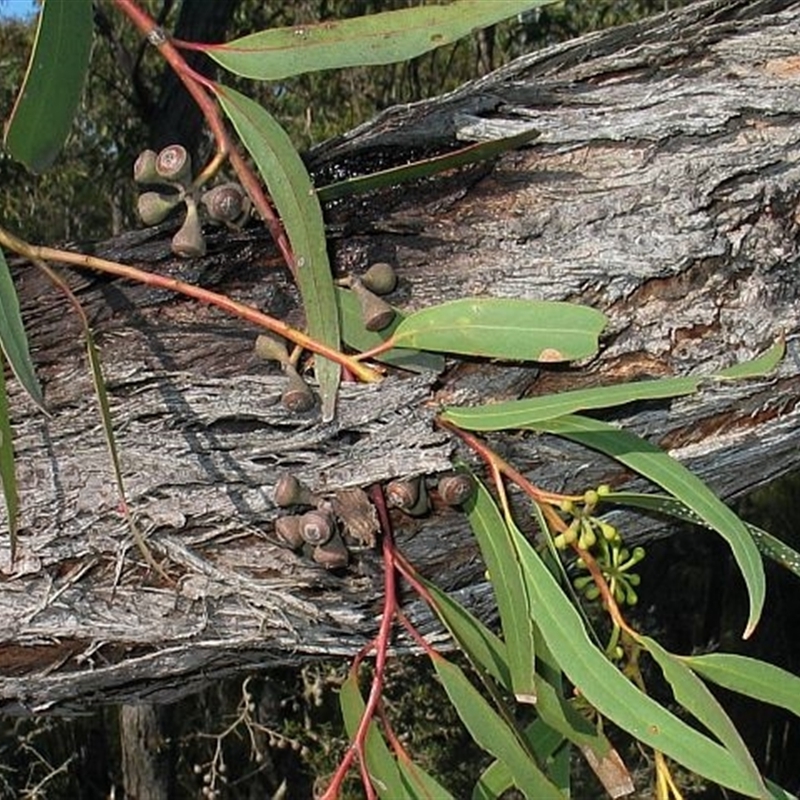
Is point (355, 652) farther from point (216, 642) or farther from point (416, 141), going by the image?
point (416, 141)

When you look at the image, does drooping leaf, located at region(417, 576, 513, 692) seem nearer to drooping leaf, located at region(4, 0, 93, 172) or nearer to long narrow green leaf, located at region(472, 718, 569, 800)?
long narrow green leaf, located at region(472, 718, 569, 800)

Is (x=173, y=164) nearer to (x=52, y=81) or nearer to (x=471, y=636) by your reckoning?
(x=52, y=81)

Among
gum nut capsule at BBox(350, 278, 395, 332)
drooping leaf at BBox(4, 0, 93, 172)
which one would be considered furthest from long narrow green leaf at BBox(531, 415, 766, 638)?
drooping leaf at BBox(4, 0, 93, 172)

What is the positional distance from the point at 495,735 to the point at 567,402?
0.87 feet

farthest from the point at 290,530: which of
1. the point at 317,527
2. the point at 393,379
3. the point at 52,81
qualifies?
the point at 52,81

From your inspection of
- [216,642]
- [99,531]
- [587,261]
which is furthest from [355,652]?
[587,261]

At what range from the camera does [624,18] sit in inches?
187

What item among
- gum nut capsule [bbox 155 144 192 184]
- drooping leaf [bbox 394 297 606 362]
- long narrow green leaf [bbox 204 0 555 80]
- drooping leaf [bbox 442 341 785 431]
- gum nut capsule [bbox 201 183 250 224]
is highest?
long narrow green leaf [bbox 204 0 555 80]

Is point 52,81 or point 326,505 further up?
point 52,81

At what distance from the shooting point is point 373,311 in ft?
3.20

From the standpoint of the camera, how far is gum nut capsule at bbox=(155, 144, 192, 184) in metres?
0.96

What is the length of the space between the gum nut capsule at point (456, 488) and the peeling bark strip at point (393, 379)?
4cm

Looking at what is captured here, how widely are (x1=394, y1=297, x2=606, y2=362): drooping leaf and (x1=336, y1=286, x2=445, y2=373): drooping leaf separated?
2 cm

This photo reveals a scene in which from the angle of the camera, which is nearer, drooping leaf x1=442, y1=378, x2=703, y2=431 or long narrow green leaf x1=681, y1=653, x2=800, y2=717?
drooping leaf x1=442, y1=378, x2=703, y2=431
